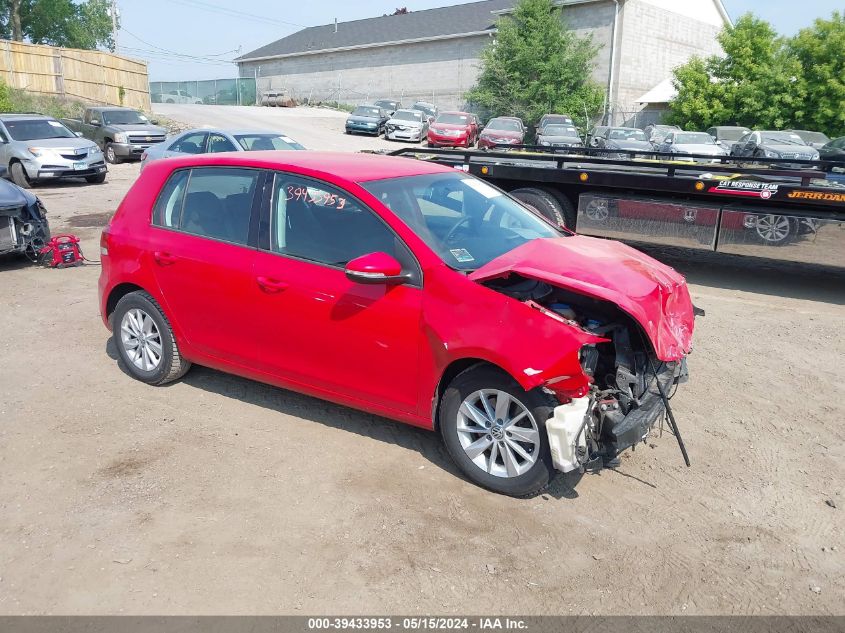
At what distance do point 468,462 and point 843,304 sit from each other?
605 cm

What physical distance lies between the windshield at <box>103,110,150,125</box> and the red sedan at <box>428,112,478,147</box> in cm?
1164

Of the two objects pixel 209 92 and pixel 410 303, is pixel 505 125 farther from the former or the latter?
pixel 209 92

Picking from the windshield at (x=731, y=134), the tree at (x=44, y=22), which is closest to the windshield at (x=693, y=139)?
the windshield at (x=731, y=134)

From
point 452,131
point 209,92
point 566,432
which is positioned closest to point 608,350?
point 566,432

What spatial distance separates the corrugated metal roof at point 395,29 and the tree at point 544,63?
6273mm

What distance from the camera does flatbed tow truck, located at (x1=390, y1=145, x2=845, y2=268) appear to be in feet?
27.4

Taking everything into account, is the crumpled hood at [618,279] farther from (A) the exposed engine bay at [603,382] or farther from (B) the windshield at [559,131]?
(B) the windshield at [559,131]

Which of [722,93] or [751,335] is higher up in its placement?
[722,93]

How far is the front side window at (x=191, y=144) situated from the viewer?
46.4 ft

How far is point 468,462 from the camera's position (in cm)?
421

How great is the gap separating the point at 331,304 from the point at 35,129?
17.5 meters

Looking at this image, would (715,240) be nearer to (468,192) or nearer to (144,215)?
(468,192)

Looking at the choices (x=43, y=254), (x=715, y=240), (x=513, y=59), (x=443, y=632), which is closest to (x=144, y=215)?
(x=443, y=632)

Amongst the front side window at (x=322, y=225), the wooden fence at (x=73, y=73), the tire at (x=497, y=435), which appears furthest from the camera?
the wooden fence at (x=73, y=73)
